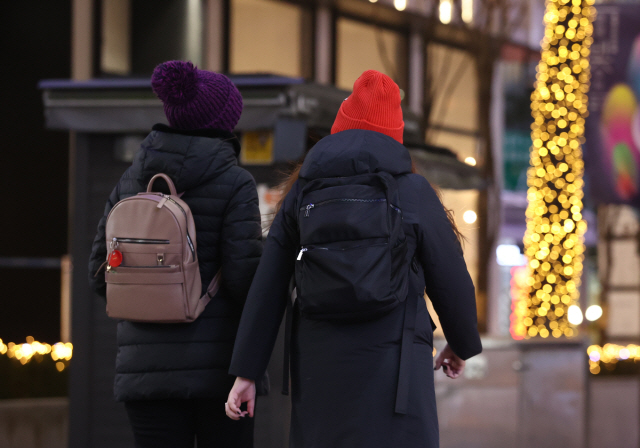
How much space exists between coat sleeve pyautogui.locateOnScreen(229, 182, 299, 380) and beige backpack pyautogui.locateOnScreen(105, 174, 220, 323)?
8.2 inches

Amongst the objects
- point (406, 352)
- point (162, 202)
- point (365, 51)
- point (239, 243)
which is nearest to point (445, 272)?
point (406, 352)

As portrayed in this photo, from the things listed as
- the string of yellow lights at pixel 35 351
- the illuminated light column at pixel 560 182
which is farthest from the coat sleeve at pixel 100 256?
the illuminated light column at pixel 560 182

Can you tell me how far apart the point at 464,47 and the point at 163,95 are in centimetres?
1175

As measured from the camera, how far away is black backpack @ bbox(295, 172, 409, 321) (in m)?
2.23

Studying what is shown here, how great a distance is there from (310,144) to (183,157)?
9.07 feet

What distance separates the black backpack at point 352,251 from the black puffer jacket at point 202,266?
0.38 meters

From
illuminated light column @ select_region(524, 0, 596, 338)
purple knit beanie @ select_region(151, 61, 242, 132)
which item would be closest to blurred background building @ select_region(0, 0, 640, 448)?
illuminated light column @ select_region(524, 0, 596, 338)

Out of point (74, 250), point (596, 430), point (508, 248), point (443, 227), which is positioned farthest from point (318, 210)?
point (508, 248)

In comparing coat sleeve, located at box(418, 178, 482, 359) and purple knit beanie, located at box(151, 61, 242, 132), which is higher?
purple knit beanie, located at box(151, 61, 242, 132)

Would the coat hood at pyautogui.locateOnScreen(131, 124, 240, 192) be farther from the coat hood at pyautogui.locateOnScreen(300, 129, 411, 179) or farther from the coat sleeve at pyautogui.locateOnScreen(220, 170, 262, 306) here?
the coat hood at pyautogui.locateOnScreen(300, 129, 411, 179)

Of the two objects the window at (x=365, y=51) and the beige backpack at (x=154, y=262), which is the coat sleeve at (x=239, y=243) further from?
the window at (x=365, y=51)

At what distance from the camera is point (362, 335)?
7.57 feet

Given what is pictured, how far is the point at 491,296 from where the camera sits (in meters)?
15.1

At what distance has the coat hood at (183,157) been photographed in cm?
269
